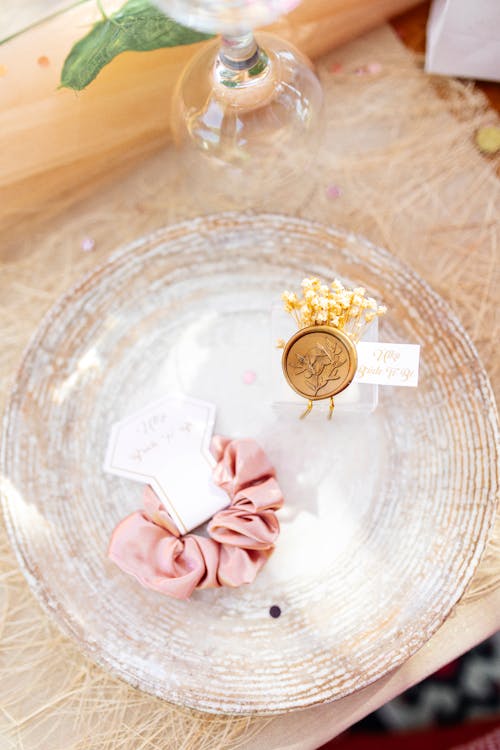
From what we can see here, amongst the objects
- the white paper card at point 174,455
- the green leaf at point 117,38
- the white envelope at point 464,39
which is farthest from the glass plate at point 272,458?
the white envelope at point 464,39

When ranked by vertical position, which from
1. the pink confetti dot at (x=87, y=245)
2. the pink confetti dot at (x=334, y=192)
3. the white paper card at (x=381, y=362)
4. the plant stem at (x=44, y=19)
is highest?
the plant stem at (x=44, y=19)

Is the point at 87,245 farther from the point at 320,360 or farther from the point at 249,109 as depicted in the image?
the point at 320,360

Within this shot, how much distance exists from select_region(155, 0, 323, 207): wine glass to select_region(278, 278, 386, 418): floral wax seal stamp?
0.28m

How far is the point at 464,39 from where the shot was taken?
1.19 meters

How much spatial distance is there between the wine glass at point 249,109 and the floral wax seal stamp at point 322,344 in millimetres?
280

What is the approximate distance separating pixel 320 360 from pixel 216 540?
32cm

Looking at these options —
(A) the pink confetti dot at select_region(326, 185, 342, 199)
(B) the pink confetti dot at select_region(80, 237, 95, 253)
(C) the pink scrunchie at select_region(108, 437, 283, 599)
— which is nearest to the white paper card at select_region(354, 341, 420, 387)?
(C) the pink scrunchie at select_region(108, 437, 283, 599)

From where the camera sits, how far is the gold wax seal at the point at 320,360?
3.15 ft

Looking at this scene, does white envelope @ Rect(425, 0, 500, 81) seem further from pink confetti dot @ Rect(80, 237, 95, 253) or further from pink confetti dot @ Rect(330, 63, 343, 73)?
pink confetti dot @ Rect(80, 237, 95, 253)

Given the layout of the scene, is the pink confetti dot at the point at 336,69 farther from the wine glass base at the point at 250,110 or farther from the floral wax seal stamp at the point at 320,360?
the floral wax seal stamp at the point at 320,360

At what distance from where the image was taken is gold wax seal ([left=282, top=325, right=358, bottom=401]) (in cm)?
96

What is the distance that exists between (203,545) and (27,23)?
0.83 meters

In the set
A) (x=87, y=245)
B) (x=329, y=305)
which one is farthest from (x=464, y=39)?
(x=87, y=245)

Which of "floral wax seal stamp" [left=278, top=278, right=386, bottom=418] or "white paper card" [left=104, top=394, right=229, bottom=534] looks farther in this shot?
"white paper card" [left=104, top=394, right=229, bottom=534]
